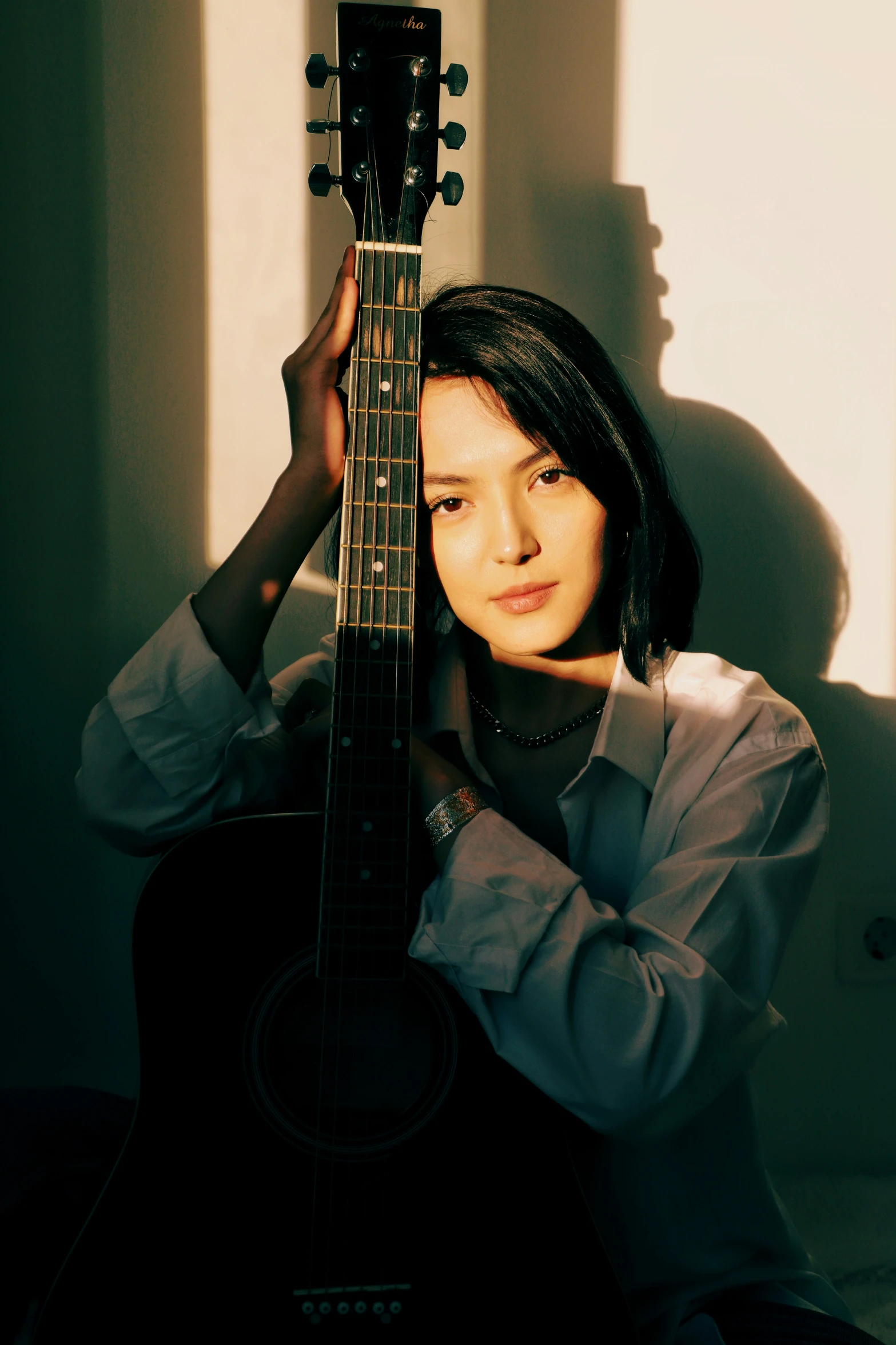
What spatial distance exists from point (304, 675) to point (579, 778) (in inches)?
14.6

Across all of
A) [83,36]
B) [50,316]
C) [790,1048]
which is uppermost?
[83,36]

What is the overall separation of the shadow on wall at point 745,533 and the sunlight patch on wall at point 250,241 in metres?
0.27

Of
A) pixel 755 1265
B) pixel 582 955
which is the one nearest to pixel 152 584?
pixel 582 955

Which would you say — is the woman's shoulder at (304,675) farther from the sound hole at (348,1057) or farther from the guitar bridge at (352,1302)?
the guitar bridge at (352,1302)

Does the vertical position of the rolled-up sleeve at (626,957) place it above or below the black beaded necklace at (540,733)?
below

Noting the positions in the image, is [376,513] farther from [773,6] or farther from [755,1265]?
[773,6]

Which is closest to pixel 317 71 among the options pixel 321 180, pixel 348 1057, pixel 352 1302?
pixel 321 180

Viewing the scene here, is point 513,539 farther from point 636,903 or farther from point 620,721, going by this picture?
point 636,903

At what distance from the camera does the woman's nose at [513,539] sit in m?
0.90

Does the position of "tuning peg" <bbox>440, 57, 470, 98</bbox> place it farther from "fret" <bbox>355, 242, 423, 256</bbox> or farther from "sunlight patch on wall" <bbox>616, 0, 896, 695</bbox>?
"sunlight patch on wall" <bbox>616, 0, 896, 695</bbox>

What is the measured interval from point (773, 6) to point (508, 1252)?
1487 millimetres

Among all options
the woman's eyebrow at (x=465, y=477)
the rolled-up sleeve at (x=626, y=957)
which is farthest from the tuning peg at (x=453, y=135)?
the rolled-up sleeve at (x=626, y=957)

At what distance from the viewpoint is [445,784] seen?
0.85m

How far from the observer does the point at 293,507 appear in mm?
932
